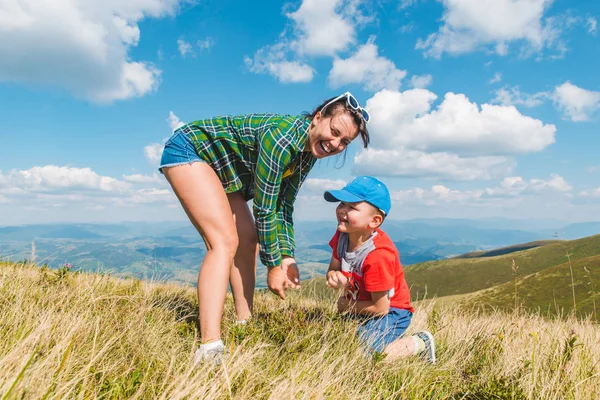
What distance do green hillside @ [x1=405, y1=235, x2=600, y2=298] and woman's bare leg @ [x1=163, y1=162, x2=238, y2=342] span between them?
101 m

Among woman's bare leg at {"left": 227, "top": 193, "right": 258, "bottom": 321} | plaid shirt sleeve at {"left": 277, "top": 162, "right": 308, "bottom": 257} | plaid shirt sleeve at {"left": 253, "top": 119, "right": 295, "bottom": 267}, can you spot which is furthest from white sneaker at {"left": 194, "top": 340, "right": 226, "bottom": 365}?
plaid shirt sleeve at {"left": 277, "top": 162, "right": 308, "bottom": 257}

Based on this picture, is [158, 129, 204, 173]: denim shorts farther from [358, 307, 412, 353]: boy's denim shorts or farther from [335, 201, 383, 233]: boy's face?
[358, 307, 412, 353]: boy's denim shorts

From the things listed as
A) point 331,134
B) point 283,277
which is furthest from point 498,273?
point 331,134

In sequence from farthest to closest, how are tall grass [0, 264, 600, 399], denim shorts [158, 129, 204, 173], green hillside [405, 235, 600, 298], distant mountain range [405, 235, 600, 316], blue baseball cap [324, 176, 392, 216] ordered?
green hillside [405, 235, 600, 298] < distant mountain range [405, 235, 600, 316] < blue baseball cap [324, 176, 392, 216] < denim shorts [158, 129, 204, 173] < tall grass [0, 264, 600, 399]

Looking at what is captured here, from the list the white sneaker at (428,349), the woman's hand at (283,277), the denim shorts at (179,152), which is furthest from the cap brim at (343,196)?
the white sneaker at (428,349)

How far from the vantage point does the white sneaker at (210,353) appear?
2681 mm

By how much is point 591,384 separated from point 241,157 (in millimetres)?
3740

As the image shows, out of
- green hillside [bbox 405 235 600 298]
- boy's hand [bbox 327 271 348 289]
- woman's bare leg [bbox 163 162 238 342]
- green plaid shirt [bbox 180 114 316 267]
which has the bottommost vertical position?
green hillside [bbox 405 235 600 298]

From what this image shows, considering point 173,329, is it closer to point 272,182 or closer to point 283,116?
point 272,182

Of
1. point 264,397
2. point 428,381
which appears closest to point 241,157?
point 264,397

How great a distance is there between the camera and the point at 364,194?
12.9 feet

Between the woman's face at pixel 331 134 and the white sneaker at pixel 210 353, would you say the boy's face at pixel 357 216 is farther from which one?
the white sneaker at pixel 210 353

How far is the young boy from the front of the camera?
368 cm

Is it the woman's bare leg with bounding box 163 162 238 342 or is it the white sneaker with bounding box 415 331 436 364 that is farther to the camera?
the white sneaker with bounding box 415 331 436 364
